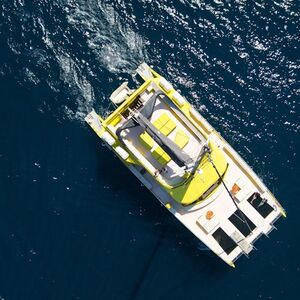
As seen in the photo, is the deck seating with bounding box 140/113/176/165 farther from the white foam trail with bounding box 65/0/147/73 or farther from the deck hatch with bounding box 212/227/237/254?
the deck hatch with bounding box 212/227/237/254

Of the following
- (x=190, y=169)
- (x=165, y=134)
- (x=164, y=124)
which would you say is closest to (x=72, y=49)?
(x=164, y=124)

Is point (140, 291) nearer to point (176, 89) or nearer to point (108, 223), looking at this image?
point (108, 223)

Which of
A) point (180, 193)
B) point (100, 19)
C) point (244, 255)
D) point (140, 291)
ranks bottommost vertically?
point (244, 255)

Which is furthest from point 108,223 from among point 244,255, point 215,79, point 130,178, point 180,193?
point 215,79

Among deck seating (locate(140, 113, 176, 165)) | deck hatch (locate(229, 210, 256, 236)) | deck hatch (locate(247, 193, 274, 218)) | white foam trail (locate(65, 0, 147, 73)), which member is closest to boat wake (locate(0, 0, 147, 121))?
white foam trail (locate(65, 0, 147, 73))

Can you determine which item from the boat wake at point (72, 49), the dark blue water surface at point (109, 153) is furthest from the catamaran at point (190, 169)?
the boat wake at point (72, 49)

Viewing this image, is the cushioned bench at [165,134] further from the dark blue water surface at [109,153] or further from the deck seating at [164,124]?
the dark blue water surface at [109,153]
